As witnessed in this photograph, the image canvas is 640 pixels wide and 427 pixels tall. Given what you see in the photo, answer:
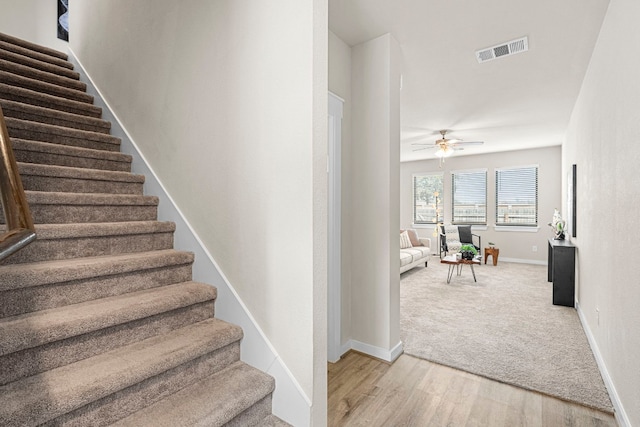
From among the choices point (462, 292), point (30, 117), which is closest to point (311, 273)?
point (30, 117)

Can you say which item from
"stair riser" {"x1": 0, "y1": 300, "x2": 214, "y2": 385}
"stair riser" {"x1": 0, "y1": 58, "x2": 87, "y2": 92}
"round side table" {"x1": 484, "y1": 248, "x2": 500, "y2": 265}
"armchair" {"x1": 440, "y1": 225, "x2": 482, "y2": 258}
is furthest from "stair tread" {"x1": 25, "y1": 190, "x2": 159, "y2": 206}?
"round side table" {"x1": 484, "y1": 248, "x2": 500, "y2": 265}

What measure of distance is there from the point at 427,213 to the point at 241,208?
8267 mm

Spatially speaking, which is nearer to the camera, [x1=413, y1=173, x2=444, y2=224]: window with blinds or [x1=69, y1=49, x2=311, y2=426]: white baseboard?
[x1=69, y1=49, x2=311, y2=426]: white baseboard

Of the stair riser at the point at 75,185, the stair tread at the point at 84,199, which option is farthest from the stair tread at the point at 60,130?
the stair tread at the point at 84,199

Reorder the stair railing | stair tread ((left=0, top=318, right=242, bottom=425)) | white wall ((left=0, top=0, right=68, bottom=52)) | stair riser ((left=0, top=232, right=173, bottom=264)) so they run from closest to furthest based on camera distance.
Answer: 1. the stair railing
2. stair tread ((left=0, top=318, right=242, bottom=425))
3. stair riser ((left=0, top=232, right=173, bottom=264))
4. white wall ((left=0, top=0, right=68, bottom=52))

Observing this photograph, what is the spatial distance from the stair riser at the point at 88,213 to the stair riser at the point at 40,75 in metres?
1.84

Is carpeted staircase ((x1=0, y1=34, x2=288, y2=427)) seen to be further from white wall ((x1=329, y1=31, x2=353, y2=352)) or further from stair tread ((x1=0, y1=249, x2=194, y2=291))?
white wall ((x1=329, y1=31, x2=353, y2=352))

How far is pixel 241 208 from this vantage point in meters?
1.67

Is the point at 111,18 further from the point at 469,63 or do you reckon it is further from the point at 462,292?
the point at 462,292

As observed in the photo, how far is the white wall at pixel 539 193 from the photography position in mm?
7320

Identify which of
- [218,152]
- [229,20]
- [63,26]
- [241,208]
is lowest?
[241,208]

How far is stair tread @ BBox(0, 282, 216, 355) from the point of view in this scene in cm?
114

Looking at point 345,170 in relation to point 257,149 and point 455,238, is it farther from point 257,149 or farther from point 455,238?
point 455,238

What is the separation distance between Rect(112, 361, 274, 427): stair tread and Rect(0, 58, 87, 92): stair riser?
310 cm
